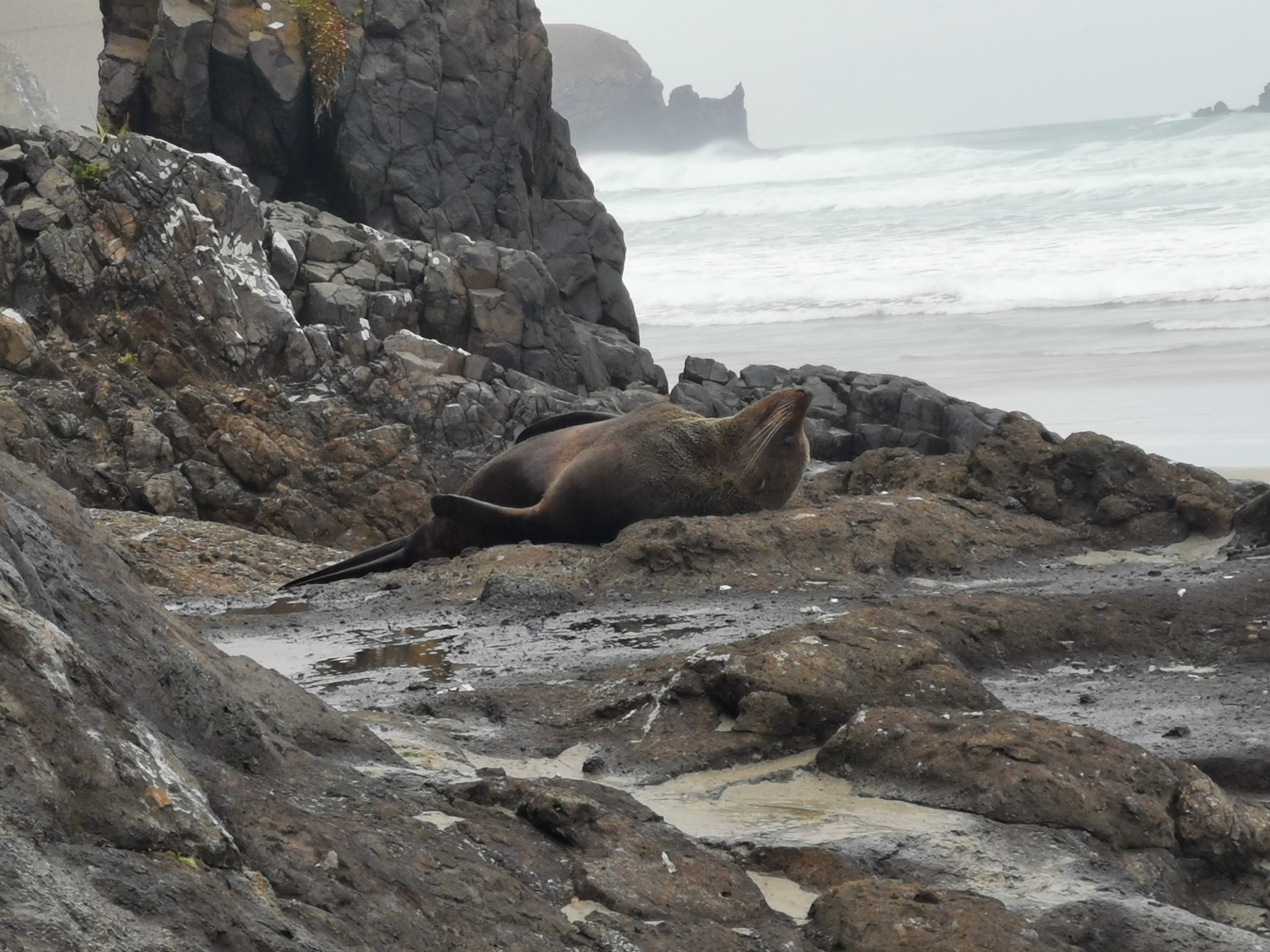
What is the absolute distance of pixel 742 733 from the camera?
4.91m

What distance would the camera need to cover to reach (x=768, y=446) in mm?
9461

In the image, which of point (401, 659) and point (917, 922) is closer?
point (917, 922)

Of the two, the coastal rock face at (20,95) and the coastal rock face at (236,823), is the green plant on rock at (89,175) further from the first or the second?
the coastal rock face at (20,95)

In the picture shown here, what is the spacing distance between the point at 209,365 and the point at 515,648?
23.8 feet

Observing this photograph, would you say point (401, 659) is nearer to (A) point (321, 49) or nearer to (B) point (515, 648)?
(B) point (515, 648)

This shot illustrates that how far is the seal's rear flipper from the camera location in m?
9.55

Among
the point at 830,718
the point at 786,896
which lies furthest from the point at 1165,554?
the point at 786,896

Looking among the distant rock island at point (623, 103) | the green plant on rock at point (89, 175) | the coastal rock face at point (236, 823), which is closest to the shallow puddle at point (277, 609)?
the coastal rock face at point (236, 823)

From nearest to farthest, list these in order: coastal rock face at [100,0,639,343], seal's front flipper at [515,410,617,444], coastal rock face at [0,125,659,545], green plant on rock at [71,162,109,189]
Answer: seal's front flipper at [515,410,617,444], coastal rock face at [0,125,659,545], green plant on rock at [71,162,109,189], coastal rock face at [100,0,639,343]

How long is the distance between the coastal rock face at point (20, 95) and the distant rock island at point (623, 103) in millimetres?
36087

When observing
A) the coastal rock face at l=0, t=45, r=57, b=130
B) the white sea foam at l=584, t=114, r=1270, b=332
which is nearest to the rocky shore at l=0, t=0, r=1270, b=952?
the white sea foam at l=584, t=114, r=1270, b=332

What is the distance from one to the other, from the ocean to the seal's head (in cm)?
624

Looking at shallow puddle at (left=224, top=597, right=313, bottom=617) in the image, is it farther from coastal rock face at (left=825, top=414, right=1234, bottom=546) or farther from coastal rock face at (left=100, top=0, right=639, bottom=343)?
coastal rock face at (left=100, top=0, right=639, bottom=343)

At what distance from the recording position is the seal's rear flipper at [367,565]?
9555mm
